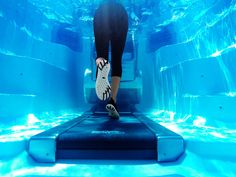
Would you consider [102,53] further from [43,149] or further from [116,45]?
[43,149]

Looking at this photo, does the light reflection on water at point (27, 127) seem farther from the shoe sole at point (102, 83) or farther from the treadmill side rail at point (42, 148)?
the shoe sole at point (102, 83)

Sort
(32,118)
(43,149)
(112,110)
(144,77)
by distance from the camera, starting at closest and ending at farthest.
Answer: (43,149)
(112,110)
(32,118)
(144,77)

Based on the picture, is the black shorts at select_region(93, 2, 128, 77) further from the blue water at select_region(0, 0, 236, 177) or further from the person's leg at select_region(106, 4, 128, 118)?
the blue water at select_region(0, 0, 236, 177)

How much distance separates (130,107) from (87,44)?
91.5 inches

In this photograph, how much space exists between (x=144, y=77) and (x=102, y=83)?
334cm

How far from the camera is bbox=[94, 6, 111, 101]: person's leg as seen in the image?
7.98ft

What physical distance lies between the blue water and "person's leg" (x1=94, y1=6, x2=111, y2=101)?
31.9 inches

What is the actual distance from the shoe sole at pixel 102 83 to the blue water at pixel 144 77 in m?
0.78

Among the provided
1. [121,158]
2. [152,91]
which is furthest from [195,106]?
[152,91]

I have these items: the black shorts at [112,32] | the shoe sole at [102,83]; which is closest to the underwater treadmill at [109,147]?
the shoe sole at [102,83]

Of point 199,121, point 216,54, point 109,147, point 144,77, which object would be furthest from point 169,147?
point 144,77

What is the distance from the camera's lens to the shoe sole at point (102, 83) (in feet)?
7.96

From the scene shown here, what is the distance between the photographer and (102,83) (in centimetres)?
243

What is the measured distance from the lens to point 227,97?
272 centimetres
